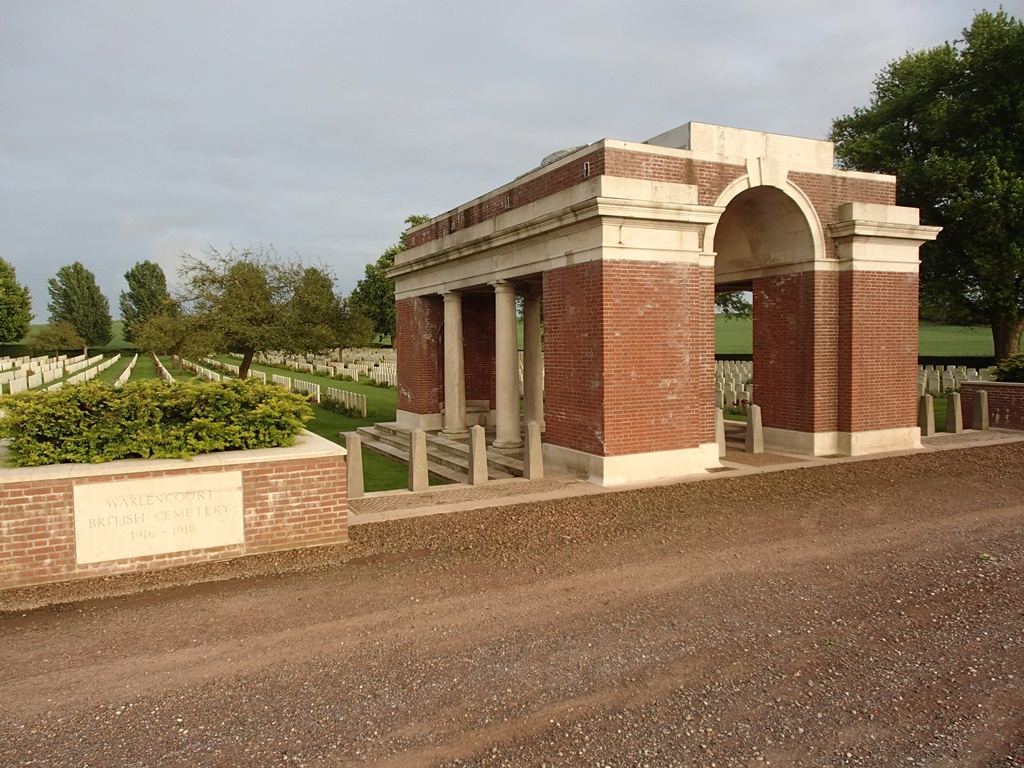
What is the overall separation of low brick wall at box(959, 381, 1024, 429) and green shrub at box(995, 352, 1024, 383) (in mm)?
412

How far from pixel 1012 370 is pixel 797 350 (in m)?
6.81

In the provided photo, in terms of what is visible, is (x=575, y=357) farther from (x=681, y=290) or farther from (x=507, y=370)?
(x=507, y=370)

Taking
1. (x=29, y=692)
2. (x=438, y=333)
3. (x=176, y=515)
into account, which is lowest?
(x=29, y=692)

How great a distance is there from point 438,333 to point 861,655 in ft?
41.6

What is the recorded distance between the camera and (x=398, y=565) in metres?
6.48

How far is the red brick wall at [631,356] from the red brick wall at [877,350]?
299 cm

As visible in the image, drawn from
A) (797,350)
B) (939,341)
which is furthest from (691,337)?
(939,341)

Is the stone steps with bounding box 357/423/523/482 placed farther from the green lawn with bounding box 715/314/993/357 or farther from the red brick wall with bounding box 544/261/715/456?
the green lawn with bounding box 715/314/993/357

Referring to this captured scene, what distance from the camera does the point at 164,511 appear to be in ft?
21.0

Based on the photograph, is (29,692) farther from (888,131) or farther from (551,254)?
(888,131)

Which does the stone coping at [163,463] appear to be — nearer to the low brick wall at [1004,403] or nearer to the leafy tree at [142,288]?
the low brick wall at [1004,403]

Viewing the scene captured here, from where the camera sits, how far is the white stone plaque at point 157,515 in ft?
20.1

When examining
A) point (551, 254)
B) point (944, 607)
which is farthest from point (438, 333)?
point (944, 607)

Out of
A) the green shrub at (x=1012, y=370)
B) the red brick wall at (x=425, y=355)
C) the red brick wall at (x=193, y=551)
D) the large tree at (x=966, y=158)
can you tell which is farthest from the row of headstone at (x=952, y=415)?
the red brick wall at (x=193, y=551)
